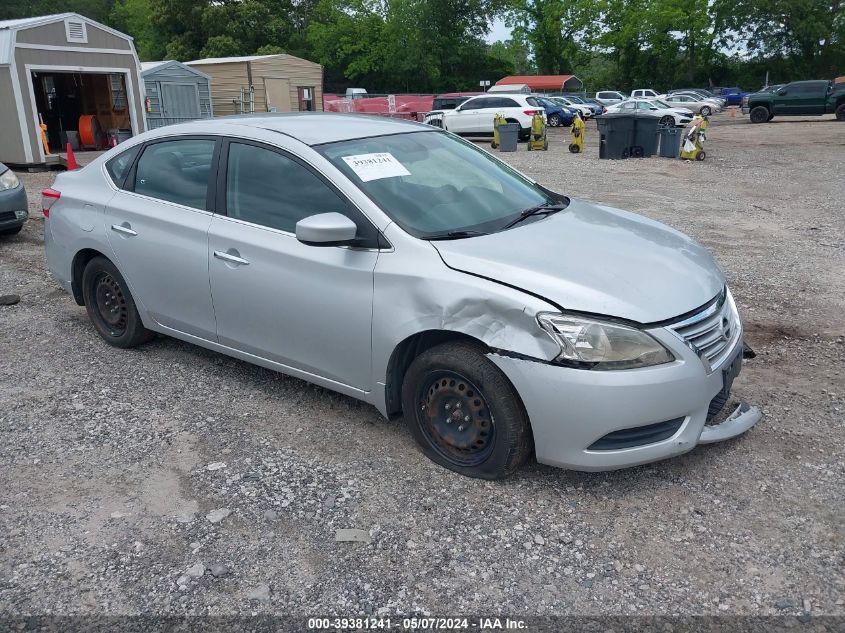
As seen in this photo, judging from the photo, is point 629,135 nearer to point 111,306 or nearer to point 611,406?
point 111,306

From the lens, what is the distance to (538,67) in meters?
73.6

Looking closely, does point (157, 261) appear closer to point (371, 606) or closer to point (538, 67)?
point (371, 606)

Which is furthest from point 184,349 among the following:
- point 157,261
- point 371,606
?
point 371,606

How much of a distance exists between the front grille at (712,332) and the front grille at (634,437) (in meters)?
0.34

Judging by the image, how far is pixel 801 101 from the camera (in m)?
32.6

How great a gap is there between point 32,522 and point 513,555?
2109 mm

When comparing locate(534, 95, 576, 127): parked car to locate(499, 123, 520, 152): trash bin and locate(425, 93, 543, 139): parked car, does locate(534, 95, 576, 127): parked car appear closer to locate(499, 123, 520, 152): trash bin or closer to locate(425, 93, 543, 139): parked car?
locate(425, 93, 543, 139): parked car

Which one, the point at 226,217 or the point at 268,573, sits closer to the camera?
the point at 268,573

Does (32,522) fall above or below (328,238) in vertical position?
below

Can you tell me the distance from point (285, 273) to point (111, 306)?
192 centimetres

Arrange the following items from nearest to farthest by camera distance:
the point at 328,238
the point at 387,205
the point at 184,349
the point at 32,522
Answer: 1. the point at 32,522
2. the point at 328,238
3. the point at 387,205
4. the point at 184,349

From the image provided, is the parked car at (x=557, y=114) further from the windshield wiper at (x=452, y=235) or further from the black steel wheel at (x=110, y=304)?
the windshield wiper at (x=452, y=235)

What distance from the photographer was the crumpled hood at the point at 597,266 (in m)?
3.16

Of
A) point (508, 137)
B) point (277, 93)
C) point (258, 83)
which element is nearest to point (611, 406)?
point (508, 137)
